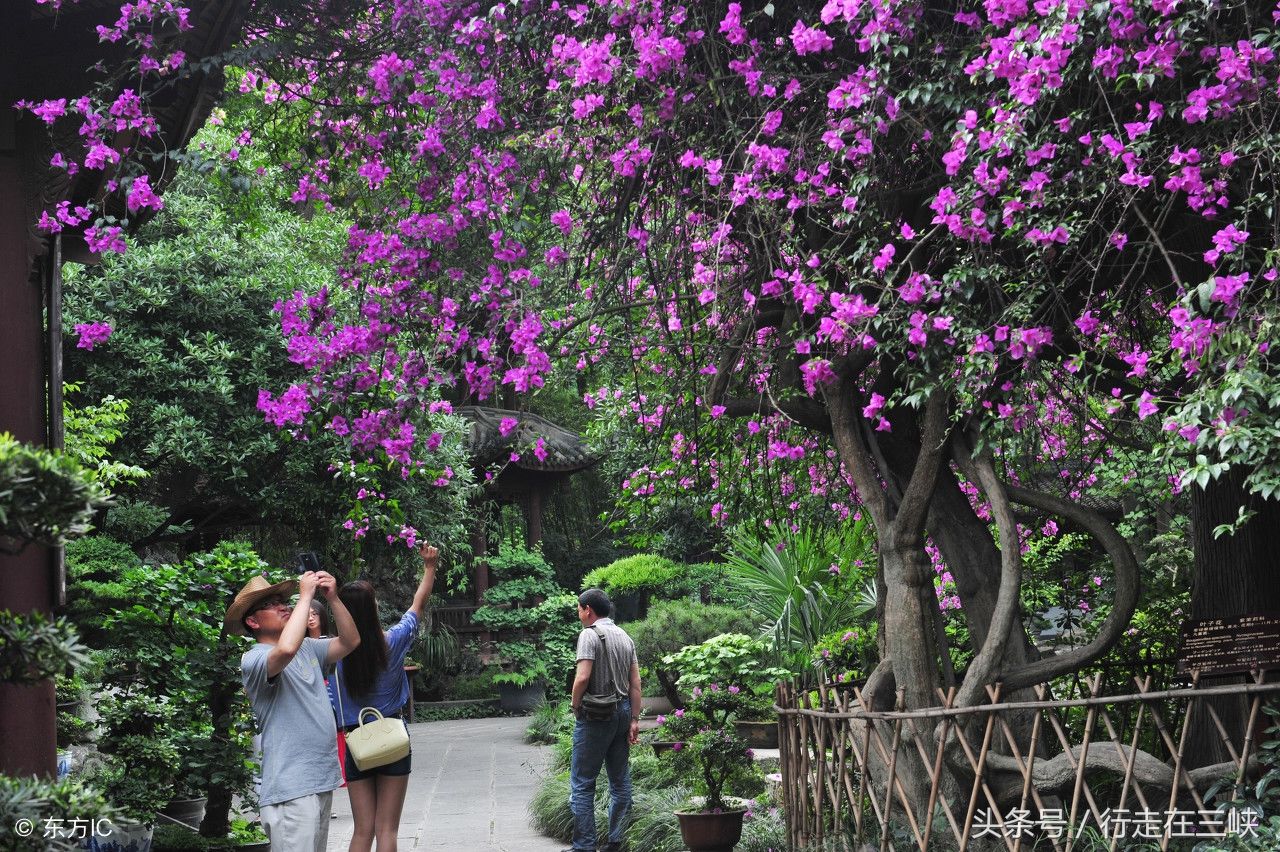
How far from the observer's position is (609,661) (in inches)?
290

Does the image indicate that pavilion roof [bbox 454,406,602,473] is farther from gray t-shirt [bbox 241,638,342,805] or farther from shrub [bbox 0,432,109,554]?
shrub [bbox 0,432,109,554]

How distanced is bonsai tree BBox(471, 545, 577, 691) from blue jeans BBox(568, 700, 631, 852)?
10525 millimetres

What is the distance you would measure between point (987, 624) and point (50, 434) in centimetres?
466

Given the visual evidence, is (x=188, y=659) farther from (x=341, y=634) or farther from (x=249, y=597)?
(x=249, y=597)

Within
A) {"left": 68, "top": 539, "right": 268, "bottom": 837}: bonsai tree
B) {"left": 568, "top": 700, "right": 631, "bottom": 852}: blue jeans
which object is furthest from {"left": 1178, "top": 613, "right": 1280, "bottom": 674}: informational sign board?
{"left": 68, "top": 539, "right": 268, "bottom": 837}: bonsai tree

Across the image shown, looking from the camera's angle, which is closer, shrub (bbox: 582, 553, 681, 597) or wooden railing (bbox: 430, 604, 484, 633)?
shrub (bbox: 582, 553, 681, 597)

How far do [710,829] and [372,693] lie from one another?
2.60m

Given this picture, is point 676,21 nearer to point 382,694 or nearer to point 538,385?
point 538,385

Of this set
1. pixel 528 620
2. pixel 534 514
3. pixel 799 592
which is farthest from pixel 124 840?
pixel 534 514

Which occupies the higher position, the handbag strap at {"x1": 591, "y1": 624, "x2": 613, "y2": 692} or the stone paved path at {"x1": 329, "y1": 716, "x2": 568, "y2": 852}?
the handbag strap at {"x1": 591, "y1": 624, "x2": 613, "y2": 692}

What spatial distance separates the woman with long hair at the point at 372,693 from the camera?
5.43 m

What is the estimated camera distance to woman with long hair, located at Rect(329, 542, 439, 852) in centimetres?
543

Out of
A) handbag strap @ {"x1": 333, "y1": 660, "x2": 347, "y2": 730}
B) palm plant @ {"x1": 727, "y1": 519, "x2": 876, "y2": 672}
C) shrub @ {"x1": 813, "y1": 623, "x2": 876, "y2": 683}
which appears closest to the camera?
handbag strap @ {"x1": 333, "y1": 660, "x2": 347, "y2": 730}

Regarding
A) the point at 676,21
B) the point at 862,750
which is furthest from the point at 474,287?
the point at 862,750
